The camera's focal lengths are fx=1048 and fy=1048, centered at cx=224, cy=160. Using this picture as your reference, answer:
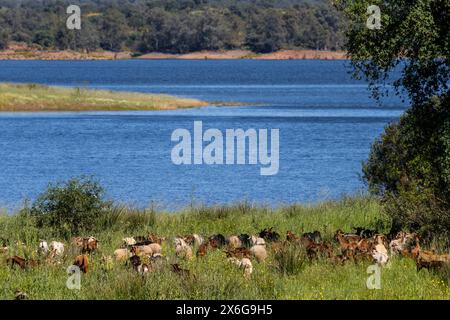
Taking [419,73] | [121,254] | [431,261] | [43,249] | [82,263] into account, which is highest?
[419,73]

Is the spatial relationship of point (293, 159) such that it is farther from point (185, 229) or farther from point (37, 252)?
point (37, 252)

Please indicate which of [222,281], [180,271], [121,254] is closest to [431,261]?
[222,281]

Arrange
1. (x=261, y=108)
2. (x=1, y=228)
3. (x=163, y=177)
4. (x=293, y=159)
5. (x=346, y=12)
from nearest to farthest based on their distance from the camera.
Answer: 1. (x=346, y=12)
2. (x=1, y=228)
3. (x=163, y=177)
4. (x=293, y=159)
5. (x=261, y=108)

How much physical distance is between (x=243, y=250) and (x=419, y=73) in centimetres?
703

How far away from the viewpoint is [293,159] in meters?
65.6

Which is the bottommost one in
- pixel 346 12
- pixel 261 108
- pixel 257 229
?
pixel 261 108

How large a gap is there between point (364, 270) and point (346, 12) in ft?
24.9

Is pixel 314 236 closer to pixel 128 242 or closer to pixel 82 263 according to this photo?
pixel 128 242

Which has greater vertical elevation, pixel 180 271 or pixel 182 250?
pixel 180 271

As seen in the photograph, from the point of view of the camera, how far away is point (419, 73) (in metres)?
24.4

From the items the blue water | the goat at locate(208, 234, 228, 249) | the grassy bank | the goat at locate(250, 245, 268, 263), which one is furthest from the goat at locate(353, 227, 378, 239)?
the grassy bank

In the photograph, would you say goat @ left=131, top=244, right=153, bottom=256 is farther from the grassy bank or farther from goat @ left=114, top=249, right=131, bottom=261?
the grassy bank

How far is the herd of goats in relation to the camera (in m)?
18.9

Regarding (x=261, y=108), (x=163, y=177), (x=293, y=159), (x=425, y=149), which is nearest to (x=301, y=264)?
(x=425, y=149)
